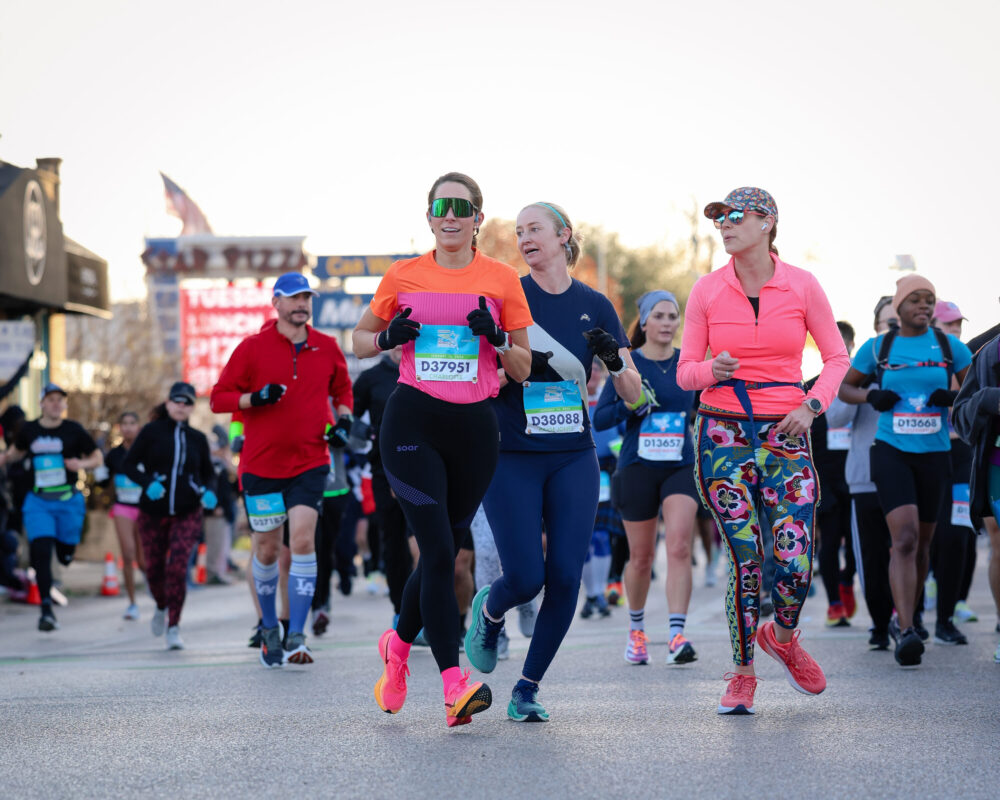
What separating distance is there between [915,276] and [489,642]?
3707 mm

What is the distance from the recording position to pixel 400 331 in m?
5.80

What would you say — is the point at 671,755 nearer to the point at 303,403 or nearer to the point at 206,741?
the point at 206,741

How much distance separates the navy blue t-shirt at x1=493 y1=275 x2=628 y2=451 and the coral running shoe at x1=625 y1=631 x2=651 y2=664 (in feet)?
8.76

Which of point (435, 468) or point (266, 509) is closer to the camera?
point (435, 468)

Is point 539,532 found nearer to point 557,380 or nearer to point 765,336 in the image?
point 557,380

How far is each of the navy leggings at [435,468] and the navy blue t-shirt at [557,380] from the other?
0.31m

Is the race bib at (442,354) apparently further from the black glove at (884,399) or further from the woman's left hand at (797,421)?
the black glove at (884,399)

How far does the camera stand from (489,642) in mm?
6480

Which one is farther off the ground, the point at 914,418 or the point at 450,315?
the point at 450,315

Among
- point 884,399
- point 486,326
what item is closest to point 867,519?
point 884,399

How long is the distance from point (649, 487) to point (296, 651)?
7.77ft

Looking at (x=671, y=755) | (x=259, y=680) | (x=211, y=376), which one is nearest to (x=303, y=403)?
(x=259, y=680)

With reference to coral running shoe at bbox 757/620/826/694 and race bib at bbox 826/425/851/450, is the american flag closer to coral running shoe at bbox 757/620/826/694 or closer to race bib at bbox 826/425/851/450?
race bib at bbox 826/425/851/450

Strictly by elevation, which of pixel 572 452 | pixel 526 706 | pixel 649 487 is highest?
pixel 572 452
